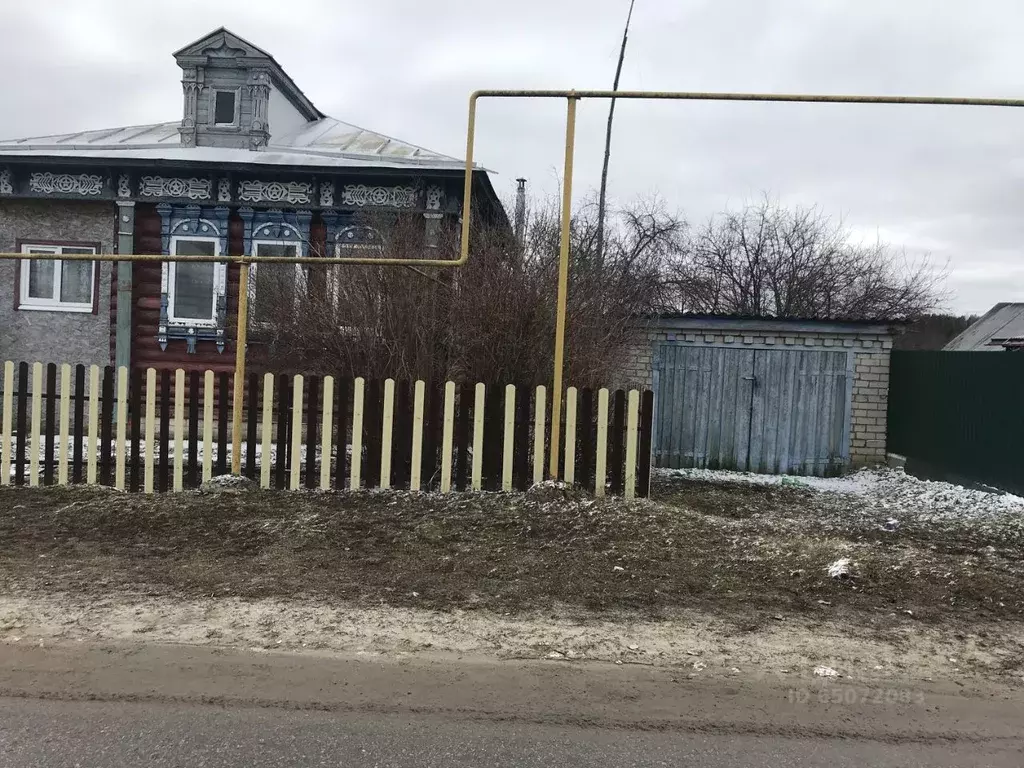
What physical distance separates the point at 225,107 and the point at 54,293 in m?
4.27

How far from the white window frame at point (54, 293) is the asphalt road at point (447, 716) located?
34.9 feet

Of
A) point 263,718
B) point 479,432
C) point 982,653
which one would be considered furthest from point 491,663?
point 479,432

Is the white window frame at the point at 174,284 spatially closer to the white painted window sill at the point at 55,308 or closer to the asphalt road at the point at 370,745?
the white painted window sill at the point at 55,308

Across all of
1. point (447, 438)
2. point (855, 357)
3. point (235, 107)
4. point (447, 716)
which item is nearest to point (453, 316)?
point (447, 438)

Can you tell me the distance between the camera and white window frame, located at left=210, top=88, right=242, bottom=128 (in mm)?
14086

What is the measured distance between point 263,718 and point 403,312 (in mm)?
5426

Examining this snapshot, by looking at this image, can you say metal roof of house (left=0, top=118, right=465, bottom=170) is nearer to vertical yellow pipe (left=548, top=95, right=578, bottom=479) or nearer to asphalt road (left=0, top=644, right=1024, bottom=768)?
vertical yellow pipe (left=548, top=95, right=578, bottom=479)

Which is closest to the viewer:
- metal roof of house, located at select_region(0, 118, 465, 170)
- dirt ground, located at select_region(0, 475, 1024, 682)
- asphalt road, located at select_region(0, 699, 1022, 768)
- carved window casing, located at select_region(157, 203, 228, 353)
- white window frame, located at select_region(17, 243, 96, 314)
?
asphalt road, located at select_region(0, 699, 1022, 768)

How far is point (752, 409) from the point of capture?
11508 millimetres

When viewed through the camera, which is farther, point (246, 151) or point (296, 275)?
point (246, 151)

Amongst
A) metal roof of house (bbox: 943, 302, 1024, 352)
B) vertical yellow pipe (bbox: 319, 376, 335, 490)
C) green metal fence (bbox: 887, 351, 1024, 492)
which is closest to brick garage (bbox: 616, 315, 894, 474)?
green metal fence (bbox: 887, 351, 1024, 492)

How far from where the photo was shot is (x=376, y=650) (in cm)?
415

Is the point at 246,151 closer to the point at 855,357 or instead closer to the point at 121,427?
the point at 121,427

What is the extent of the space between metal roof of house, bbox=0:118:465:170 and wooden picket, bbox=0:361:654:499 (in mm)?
5708
